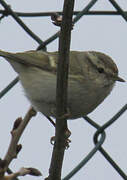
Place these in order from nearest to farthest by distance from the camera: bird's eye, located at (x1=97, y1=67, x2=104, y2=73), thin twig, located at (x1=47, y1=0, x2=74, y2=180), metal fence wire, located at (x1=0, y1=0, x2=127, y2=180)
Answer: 1. thin twig, located at (x1=47, y1=0, x2=74, y2=180)
2. metal fence wire, located at (x1=0, y1=0, x2=127, y2=180)
3. bird's eye, located at (x1=97, y1=67, x2=104, y2=73)

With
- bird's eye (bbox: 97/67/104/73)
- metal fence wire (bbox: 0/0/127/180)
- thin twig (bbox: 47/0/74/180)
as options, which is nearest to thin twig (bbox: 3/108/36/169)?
thin twig (bbox: 47/0/74/180)

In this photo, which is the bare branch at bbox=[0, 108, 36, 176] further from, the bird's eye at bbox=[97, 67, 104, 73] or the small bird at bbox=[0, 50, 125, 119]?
the bird's eye at bbox=[97, 67, 104, 73]

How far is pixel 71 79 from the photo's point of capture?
9.02ft

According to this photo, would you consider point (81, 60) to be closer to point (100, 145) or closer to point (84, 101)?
point (84, 101)

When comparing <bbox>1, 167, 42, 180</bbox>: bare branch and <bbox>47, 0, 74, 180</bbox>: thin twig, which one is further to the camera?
<bbox>47, 0, 74, 180</bbox>: thin twig

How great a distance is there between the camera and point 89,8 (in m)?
2.48

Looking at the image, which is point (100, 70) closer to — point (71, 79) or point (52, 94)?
point (71, 79)

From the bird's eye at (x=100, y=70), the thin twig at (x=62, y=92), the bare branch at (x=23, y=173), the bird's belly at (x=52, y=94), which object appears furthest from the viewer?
the bird's eye at (x=100, y=70)

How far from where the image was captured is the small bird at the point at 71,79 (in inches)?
104

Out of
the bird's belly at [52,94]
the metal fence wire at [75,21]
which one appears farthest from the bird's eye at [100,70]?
the metal fence wire at [75,21]

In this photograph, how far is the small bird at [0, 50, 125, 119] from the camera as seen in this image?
2648 mm

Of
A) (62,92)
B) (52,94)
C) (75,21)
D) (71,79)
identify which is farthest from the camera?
(71,79)

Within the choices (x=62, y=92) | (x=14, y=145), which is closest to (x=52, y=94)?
(x=62, y=92)

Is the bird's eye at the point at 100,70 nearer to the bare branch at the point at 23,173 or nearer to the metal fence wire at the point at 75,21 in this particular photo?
the metal fence wire at the point at 75,21
